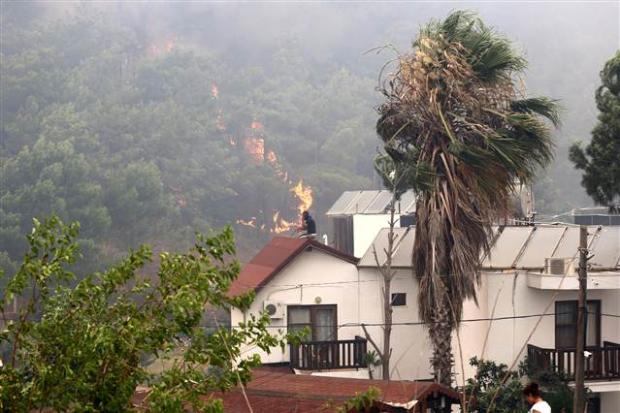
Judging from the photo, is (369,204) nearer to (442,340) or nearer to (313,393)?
(442,340)

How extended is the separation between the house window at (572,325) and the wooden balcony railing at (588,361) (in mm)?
594

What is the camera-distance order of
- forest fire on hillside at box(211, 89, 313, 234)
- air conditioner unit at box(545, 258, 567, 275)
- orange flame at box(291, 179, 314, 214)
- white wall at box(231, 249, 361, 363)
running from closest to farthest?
air conditioner unit at box(545, 258, 567, 275), white wall at box(231, 249, 361, 363), orange flame at box(291, 179, 314, 214), forest fire on hillside at box(211, 89, 313, 234)

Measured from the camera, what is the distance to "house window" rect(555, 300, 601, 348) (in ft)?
85.8

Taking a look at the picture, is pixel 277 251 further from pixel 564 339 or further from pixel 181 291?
pixel 181 291

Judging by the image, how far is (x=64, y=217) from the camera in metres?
67.9

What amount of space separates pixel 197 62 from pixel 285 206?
136ft

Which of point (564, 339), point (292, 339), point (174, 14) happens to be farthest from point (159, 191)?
point (174, 14)

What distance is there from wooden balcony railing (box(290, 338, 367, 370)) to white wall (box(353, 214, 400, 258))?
20567 millimetres

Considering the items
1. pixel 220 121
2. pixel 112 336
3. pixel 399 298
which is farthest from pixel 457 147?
pixel 220 121

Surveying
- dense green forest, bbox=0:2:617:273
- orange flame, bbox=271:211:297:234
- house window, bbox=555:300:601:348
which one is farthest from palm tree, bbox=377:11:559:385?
orange flame, bbox=271:211:297:234

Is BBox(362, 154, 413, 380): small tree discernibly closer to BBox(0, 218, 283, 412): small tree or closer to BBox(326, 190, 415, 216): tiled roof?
BBox(0, 218, 283, 412): small tree

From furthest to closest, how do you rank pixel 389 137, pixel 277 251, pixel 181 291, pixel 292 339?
1. pixel 277 251
2. pixel 389 137
3. pixel 292 339
4. pixel 181 291

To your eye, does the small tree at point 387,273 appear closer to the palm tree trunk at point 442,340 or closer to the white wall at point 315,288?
the white wall at point 315,288

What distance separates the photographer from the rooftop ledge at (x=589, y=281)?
25.0 meters
